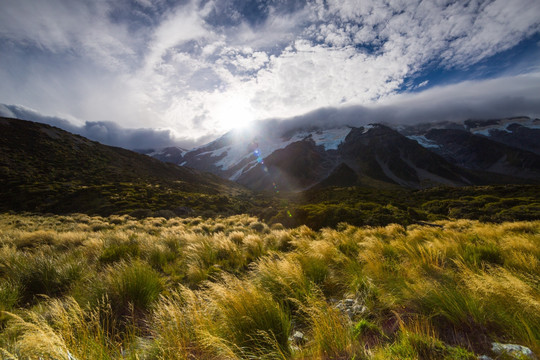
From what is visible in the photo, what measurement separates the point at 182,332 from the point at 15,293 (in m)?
3.45

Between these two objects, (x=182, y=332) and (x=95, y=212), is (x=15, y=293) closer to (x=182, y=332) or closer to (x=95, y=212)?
(x=182, y=332)

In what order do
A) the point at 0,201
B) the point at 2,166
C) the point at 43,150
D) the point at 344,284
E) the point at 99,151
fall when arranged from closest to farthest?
1. the point at 344,284
2. the point at 0,201
3. the point at 2,166
4. the point at 43,150
5. the point at 99,151

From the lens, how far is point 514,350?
167 centimetres

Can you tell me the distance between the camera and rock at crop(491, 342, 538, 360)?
1.62m

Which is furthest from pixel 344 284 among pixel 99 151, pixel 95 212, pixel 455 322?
pixel 99 151

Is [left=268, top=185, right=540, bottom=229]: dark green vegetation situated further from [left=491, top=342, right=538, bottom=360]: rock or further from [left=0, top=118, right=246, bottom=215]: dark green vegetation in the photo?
[left=0, top=118, right=246, bottom=215]: dark green vegetation

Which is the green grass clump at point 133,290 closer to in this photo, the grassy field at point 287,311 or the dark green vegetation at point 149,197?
the grassy field at point 287,311

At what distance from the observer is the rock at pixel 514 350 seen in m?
1.62

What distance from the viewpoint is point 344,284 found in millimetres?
3760

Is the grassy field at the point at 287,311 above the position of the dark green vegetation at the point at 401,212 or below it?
above

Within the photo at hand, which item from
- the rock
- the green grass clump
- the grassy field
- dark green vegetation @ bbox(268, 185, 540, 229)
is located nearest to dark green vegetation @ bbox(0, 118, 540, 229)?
dark green vegetation @ bbox(268, 185, 540, 229)

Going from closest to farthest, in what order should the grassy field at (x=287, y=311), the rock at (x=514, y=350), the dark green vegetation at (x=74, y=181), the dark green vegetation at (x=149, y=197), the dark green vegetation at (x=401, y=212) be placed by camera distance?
the rock at (x=514, y=350)
the grassy field at (x=287, y=311)
the dark green vegetation at (x=401, y=212)
the dark green vegetation at (x=149, y=197)
the dark green vegetation at (x=74, y=181)

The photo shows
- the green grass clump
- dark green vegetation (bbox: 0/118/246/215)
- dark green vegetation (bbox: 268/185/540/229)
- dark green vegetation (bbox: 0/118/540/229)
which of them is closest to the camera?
the green grass clump

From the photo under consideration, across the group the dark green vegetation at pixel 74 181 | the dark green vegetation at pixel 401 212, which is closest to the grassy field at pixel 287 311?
the dark green vegetation at pixel 401 212
